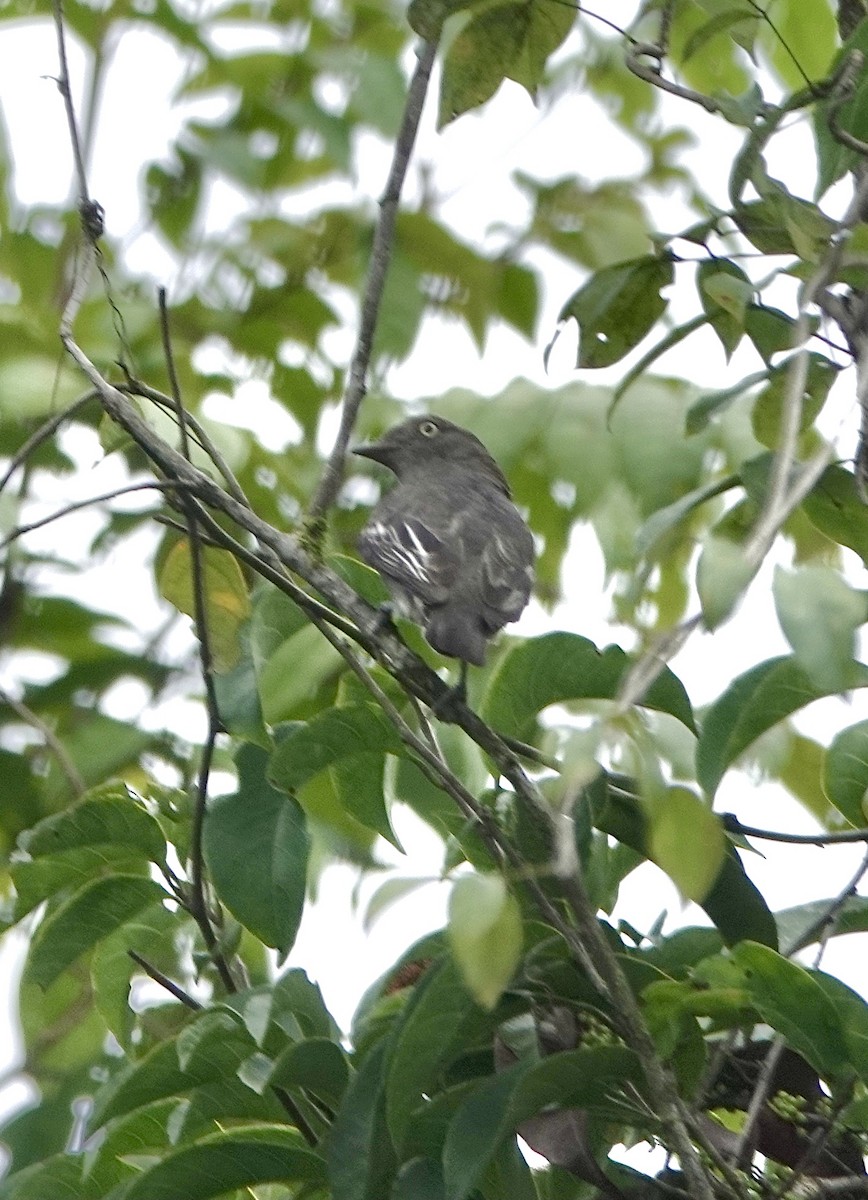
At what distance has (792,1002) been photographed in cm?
216

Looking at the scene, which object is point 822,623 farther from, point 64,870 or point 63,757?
point 63,757

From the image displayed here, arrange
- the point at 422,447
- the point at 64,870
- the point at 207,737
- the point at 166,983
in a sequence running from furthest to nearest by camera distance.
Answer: the point at 422,447 → the point at 64,870 → the point at 207,737 → the point at 166,983

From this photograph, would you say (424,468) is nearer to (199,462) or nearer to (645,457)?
(645,457)

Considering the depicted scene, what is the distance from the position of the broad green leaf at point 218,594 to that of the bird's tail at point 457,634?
662mm

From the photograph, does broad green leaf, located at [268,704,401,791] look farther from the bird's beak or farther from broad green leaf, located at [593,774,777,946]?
the bird's beak

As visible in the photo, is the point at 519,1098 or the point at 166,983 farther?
the point at 166,983

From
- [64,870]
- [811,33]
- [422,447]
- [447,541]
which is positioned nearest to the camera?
[64,870]

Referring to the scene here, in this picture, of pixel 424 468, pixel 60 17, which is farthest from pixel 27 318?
pixel 60 17

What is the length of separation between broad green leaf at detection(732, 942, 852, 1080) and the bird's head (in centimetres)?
343

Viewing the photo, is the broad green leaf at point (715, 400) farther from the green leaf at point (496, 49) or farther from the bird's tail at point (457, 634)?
the bird's tail at point (457, 634)

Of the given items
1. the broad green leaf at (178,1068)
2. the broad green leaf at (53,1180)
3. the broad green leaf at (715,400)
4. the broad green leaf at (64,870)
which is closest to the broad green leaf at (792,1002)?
the broad green leaf at (178,1068)

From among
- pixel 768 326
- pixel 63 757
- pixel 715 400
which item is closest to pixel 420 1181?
pixel 715 400

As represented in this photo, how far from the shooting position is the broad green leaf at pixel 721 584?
1.54m

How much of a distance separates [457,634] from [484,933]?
2176mm
